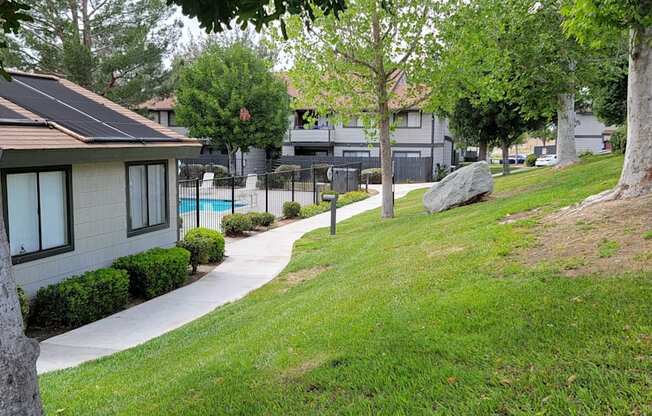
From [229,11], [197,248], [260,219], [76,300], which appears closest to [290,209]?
[260,219]

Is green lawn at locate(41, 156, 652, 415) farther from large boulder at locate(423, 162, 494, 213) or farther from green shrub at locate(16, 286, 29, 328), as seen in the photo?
large boulder at locate(423, 162, 494, 213)

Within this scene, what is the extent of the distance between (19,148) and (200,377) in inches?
187

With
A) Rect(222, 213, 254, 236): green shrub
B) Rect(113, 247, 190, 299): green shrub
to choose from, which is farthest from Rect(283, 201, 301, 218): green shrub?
Rect(113, 247, 190, 299): green shrub

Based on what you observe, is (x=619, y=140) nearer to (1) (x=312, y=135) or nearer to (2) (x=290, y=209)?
(2) (x=290, y=209)

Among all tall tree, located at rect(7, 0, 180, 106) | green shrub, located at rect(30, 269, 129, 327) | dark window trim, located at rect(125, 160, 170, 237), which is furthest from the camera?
tall tree, located at rect(7, 0, 180, 106)

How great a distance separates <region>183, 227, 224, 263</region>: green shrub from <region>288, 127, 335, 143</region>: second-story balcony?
90.3 ft

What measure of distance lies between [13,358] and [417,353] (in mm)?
2634

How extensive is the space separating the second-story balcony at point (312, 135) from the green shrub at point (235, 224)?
77.7ft

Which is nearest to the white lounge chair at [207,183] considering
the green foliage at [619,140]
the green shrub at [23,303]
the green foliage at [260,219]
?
the green foliage at [260,219]

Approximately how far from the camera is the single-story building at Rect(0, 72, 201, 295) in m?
8.38

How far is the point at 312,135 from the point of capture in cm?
4006

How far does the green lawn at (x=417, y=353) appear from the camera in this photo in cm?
360

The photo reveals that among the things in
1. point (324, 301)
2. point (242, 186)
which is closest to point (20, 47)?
point (242, 186)

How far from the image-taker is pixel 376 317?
5.49m
